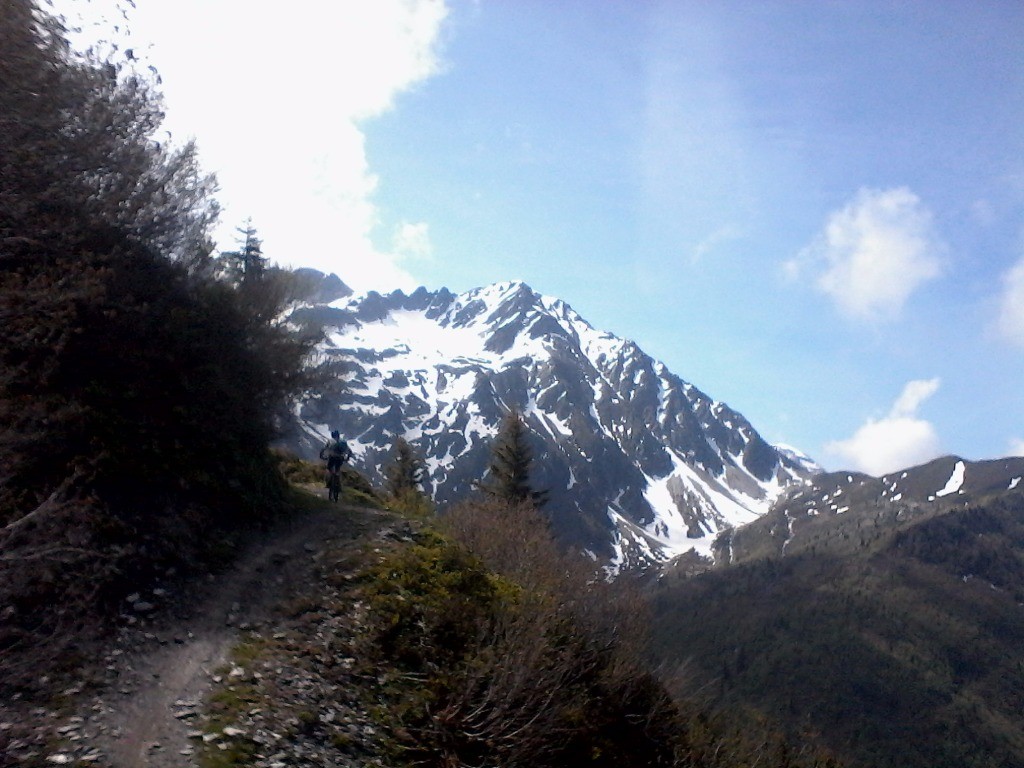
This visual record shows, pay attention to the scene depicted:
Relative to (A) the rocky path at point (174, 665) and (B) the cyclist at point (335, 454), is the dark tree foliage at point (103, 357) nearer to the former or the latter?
(A) the rocky path at point (174, 665)

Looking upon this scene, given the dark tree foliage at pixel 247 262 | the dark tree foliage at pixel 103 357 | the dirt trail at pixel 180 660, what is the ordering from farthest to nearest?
the dark tree foliage at pixel 247 262 → the dark tree foliage at pixel 103 357 → the dirt trail at pixel 180 660

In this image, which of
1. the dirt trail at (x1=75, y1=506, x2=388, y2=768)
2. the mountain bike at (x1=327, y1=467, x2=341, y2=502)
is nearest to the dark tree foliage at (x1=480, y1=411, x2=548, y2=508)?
the mountain bike at (x1=327, y1=467, x2=341, y2=502)

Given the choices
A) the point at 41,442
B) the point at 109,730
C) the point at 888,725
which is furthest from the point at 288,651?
the point at 888,725

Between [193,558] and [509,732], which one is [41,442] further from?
[509,732]

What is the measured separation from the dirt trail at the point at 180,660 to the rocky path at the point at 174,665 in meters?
0.01

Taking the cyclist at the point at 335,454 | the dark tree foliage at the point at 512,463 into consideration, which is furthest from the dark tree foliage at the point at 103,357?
the dark tree foliage at the point at 512,463

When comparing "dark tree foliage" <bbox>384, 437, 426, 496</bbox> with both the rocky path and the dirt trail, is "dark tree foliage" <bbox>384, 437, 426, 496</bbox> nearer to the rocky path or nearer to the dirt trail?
the dirt trail

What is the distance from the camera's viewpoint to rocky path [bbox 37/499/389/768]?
8.47 meters

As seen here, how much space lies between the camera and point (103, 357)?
1451 centimetres

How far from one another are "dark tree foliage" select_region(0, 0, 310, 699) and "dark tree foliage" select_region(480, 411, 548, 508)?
20126 millimetres

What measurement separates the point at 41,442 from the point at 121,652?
3.62 meters

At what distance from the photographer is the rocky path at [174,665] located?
27.8 ft

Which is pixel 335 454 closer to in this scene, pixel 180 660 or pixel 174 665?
pixel 180 660

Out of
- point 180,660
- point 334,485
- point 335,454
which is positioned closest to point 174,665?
point 180,660
